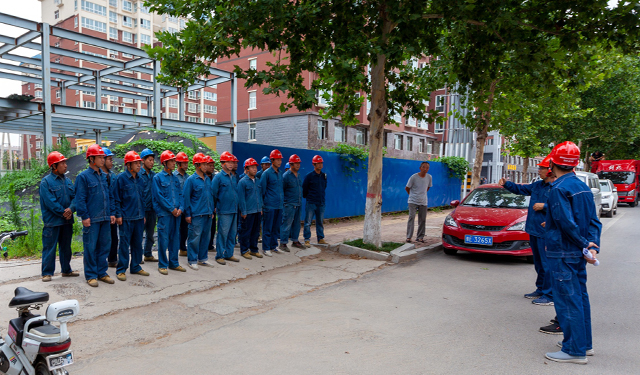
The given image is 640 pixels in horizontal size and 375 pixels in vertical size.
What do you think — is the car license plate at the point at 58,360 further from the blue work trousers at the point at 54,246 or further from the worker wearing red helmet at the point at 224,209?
the worker wearing red helmet at the point at 224,209

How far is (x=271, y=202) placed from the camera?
830 cm

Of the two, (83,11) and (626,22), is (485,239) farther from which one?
(83,11)

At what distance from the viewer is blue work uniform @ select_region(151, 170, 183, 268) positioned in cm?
646

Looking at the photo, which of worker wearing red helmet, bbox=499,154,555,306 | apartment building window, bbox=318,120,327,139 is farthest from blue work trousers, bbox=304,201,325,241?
apartment building window, bbox=318,120,327,139

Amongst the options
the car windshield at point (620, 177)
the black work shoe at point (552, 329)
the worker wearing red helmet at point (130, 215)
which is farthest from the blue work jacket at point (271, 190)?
the car windshield at point (620, 177)

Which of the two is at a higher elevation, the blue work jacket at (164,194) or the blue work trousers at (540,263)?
the blue work jacket at (164,194)

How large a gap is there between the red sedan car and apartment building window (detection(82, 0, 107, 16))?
64464 mm

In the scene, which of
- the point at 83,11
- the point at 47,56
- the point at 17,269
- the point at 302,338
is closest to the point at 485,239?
the point at 302,338

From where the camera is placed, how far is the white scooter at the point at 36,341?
2812 millimetres

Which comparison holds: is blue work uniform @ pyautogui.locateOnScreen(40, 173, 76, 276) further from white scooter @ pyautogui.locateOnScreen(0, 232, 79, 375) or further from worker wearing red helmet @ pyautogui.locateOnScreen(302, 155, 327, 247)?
worker wearing red helmet @ pyautogui.locateOnScreen(302, 155, 327, 247)

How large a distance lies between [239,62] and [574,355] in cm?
3411

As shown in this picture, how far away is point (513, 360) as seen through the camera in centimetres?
382

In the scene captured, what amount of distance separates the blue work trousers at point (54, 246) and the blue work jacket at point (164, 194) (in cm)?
120

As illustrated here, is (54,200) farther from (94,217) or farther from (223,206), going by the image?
(223,206)
